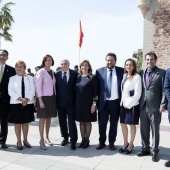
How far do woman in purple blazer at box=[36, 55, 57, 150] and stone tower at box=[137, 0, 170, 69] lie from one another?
9040 mm

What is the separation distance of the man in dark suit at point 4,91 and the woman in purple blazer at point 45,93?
639 mm

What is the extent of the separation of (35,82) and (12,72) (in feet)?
1.77

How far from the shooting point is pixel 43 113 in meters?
5.20

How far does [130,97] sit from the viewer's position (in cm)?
476

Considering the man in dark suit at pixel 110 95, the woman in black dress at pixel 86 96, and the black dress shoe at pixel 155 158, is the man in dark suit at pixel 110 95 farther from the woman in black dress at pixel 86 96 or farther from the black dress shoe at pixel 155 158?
the black dress shoe at pixel 155 158

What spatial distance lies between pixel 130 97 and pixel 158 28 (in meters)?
9.48

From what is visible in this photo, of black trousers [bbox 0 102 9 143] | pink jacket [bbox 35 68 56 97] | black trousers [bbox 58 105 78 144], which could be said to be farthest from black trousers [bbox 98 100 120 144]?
black trousers [bbox 0 102 9 143]

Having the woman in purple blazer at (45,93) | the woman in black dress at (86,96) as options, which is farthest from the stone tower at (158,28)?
the woman in purple blazer at (45,93)

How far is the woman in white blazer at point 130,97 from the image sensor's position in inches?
186

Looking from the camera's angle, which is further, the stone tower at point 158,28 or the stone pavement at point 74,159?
the stone tower at point 158,28

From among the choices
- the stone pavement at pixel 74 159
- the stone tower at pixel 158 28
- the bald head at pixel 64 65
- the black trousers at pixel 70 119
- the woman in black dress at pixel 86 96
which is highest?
the stone tower at pixel 158 28

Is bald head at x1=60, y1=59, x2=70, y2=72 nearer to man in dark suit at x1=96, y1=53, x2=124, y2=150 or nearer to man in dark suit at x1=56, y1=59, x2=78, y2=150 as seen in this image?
man in dark suit at x1=56, y1=59, x2=78, y2=150

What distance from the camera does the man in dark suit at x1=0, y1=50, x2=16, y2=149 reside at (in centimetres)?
518

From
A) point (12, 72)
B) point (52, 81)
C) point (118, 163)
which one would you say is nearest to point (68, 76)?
point (52, 81)
